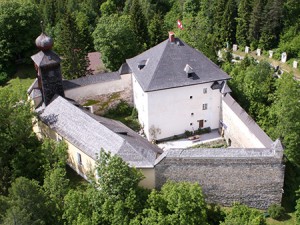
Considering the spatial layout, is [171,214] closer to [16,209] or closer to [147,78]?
[16,209]

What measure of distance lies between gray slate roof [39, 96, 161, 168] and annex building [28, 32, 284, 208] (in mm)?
81

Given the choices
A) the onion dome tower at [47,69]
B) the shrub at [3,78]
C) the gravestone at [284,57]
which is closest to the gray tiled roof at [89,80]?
the onion dome tower at [47,69]

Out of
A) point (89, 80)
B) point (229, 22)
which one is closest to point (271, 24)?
point (229, 22)

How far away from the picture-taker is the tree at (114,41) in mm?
56875

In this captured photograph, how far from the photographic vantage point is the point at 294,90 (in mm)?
39750

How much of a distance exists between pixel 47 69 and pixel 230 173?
21.5 m

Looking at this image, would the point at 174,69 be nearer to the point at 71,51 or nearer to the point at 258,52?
the point at 71,51

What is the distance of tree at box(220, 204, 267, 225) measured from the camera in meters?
32.4

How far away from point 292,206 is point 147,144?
1365 centimetres

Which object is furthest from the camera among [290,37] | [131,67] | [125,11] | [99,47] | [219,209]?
[125,11]

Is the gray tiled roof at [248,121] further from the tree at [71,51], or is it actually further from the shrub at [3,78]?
the shrub at [3,78]

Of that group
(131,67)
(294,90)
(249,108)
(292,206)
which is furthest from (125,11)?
(292,206)

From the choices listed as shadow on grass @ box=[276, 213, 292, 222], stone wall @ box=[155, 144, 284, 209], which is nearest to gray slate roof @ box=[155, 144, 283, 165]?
stone wall @ box=[155, 144, 284, 209]

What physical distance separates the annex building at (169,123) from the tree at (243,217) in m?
3.23
